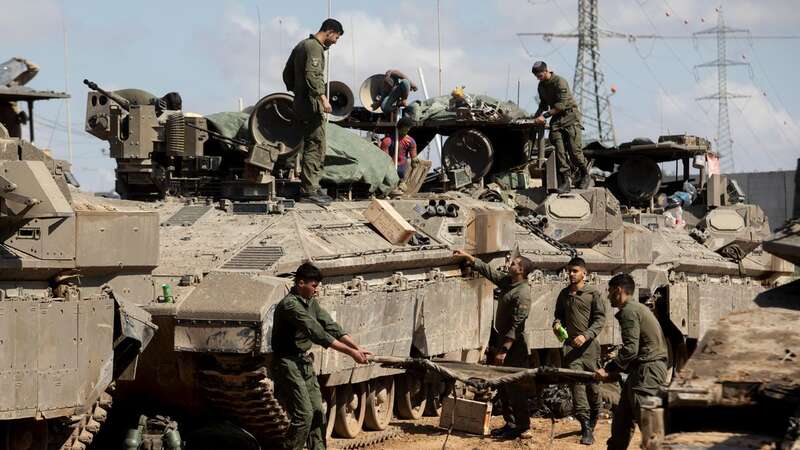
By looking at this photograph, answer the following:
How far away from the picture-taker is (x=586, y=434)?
1752 centimetres

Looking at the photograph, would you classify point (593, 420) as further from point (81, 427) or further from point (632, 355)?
point (81, 427)

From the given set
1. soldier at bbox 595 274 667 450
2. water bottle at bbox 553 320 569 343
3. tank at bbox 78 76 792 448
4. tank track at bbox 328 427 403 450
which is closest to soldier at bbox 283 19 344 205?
tank at bbox 78 76 792 448

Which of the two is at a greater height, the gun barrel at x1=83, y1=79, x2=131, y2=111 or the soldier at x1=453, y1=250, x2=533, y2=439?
the gun barrel at x1=83, y1=79, x2=131, y2=111

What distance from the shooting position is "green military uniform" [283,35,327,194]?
18.2 metres

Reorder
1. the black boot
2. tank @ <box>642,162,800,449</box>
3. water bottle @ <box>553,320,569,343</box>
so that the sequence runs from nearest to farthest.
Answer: tank @ <box>642,162,800,449</box> → water bottle @ <box>553,320,569,343</box> → the black boot

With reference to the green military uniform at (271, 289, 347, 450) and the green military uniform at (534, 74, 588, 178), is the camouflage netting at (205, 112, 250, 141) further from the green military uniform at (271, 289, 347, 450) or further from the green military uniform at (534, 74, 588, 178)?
the green military uniform at (534, 74, 588, 178)

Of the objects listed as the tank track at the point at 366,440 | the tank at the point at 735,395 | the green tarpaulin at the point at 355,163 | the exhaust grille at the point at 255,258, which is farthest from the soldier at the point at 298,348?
the green tarpaulin at the point at 355,163

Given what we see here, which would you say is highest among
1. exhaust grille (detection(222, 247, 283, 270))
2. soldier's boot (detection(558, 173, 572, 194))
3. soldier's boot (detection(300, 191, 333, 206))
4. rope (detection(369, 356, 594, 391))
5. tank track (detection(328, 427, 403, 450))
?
soldier's boot (detection(558, 173, 572, 194))

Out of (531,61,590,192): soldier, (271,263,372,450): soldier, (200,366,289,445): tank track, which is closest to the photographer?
(271,263,372,450): soldier

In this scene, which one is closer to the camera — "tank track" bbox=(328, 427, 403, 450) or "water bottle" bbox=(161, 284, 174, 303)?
"water bottle" bbox=(161, 284, 174, 303)

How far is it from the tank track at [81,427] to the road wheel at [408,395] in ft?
16.8

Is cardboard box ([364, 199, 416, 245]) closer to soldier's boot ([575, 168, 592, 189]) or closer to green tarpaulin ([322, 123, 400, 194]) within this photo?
green tarpaulin ([322, 123, 400, 194])

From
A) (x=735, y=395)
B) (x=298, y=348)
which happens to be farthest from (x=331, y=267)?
(x=735, y=395)

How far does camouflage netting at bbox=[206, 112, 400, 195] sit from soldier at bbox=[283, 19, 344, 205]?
1.99 ft
